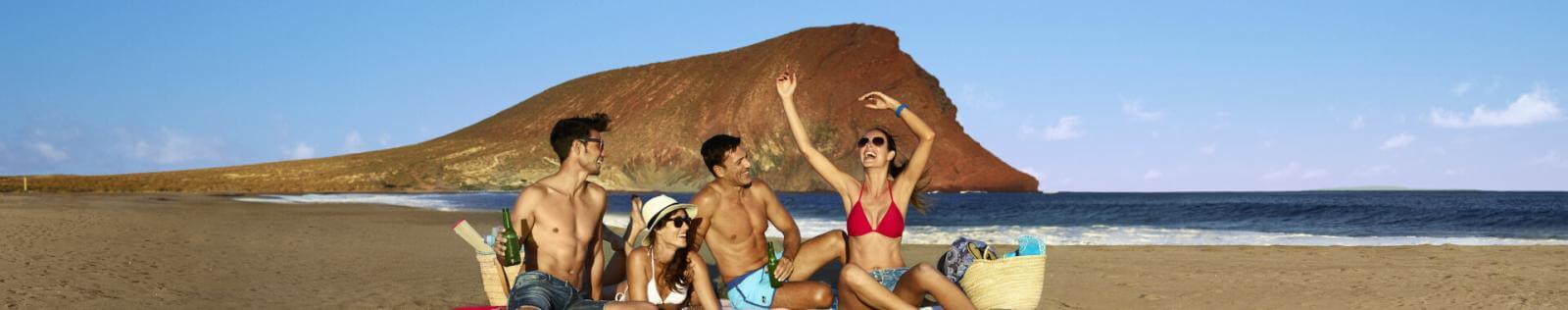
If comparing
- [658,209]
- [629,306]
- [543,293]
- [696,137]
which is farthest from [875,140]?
[696,137]

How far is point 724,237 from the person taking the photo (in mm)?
7035

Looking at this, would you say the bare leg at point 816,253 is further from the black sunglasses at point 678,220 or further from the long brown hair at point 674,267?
the black sunglasses at point 678,220

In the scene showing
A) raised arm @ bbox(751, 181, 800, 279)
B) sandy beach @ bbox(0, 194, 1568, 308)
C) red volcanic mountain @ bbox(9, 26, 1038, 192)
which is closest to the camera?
raised arm @ bbox(751, 181, 800, 279)

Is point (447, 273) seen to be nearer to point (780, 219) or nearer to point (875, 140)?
point (780, 219)

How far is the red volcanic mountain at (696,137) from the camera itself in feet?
330

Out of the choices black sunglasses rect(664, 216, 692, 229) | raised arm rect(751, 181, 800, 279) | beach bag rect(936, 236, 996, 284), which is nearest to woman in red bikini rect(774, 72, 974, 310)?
beach bag rect(936, 236, 996, 284)

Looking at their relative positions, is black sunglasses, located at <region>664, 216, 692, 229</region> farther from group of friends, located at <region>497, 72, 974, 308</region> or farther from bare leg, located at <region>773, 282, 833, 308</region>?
bare leg, located at <region>773, 282, 833, 308</region>

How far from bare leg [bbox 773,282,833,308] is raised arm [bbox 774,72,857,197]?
59 cm

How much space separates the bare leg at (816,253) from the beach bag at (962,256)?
0.67 m

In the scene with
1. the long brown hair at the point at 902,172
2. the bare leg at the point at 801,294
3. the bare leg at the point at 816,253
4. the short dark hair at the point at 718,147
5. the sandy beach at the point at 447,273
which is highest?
the short dark hair at the point at 718,147

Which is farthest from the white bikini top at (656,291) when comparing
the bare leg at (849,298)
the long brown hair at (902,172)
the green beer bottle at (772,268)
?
the long brown hair at (902,172)

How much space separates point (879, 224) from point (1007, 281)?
0.76 meters

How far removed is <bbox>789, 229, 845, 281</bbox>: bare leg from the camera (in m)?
6.85

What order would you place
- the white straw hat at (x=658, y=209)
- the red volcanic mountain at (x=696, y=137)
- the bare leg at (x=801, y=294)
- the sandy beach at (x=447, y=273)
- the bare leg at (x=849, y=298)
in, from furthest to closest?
the red volcanic mountain at (x=696, y=137) < the sandy beach at (x=447, y=273) < the bare leg at (x=801, y=294) < the bare leg at (x=849, y=298) < the white straw hat at (x=658, y=209)
